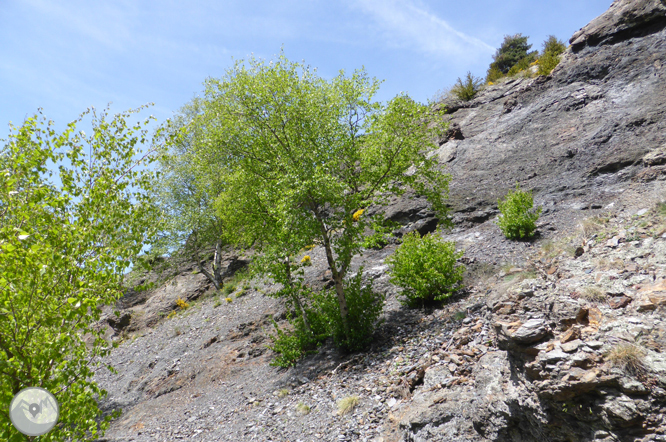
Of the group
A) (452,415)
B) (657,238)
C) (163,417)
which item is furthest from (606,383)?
(163,417)

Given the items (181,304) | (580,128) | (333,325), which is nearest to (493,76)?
(580,128)

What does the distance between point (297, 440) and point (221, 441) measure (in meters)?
1.98

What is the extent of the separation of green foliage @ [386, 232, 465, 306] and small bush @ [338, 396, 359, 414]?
138 inches

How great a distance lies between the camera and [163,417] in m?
9.47

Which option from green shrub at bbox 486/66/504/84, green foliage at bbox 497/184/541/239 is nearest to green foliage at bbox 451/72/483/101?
green shrub at bbox 486/66/504/84

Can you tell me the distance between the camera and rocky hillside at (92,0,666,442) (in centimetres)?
354

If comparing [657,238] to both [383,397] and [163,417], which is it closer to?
[383,397]

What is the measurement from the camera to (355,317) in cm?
938

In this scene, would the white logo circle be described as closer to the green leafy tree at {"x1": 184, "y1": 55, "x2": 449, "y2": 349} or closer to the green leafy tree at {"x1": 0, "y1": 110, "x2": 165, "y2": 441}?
the green leafy tree at {"x1": 0, "y1": 110, "x2": 165, "y2": 441}

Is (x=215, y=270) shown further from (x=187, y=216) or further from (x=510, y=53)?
(x=510, y=53)

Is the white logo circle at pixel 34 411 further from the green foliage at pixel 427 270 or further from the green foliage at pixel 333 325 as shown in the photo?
the green foliage at pixel 427 270

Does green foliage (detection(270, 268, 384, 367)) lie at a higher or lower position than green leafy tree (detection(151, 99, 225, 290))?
lower

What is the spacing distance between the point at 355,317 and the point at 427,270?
7.64ft

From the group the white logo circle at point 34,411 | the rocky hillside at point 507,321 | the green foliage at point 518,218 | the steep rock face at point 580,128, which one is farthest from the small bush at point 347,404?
the steep rock face at point 580,128
